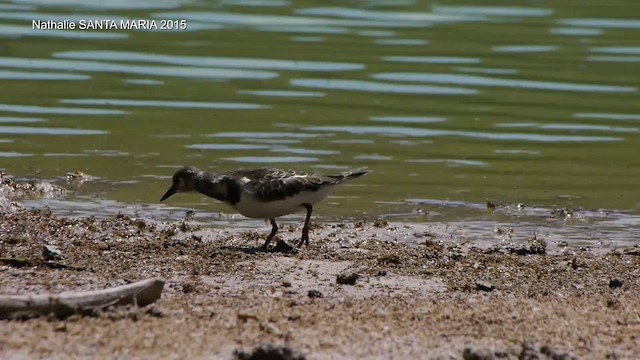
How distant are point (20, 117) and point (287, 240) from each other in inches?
225

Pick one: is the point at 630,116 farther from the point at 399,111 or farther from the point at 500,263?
the point at 500,263

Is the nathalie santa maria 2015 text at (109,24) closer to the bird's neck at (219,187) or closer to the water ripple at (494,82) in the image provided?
the water ripple at (494,82)

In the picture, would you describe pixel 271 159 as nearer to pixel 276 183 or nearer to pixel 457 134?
pixel 457 134

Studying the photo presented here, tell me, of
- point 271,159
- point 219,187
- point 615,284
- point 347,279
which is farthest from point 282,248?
point 271,159

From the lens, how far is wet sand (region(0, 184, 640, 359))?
660 cm

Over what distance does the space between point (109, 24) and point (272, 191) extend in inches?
448

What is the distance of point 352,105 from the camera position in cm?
1631

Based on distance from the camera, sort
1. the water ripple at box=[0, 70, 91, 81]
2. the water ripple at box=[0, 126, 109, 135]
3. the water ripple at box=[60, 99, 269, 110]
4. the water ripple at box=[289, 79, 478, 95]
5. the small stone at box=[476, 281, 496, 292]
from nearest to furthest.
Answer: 1. the small stone at box=[476, 281, 496, 292]
2. the water ripple at box=[0, 126, 109, 135]
3. the water ripple at box=[60, 99, 269, 110]
4. the water ripple at box=[289, 79, 478, 95]
5. the water ripple at box=[0, 70, 91, 81]

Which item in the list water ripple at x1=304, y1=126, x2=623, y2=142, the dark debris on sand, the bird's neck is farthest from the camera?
water ripple at x1=304, y1=126, x2=623, y2=142

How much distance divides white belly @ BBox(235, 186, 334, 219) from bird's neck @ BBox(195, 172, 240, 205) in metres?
0.08

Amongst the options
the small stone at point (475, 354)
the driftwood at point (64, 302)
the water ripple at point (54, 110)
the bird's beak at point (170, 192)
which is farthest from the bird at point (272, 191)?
the water ripple at point (54, 110)

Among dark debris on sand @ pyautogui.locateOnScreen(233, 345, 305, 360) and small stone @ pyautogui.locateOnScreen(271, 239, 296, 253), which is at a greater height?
dark debris on sand @ pyautogui.locateOnScreen(233, 345, 305, 360)

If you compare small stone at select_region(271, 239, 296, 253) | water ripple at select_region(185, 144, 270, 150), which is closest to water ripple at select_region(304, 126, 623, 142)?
water ripple at select_region(185, 144, 270, 150)

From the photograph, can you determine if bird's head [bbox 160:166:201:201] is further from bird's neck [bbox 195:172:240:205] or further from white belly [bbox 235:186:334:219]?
white belly [bbox 235:186:334:219]
